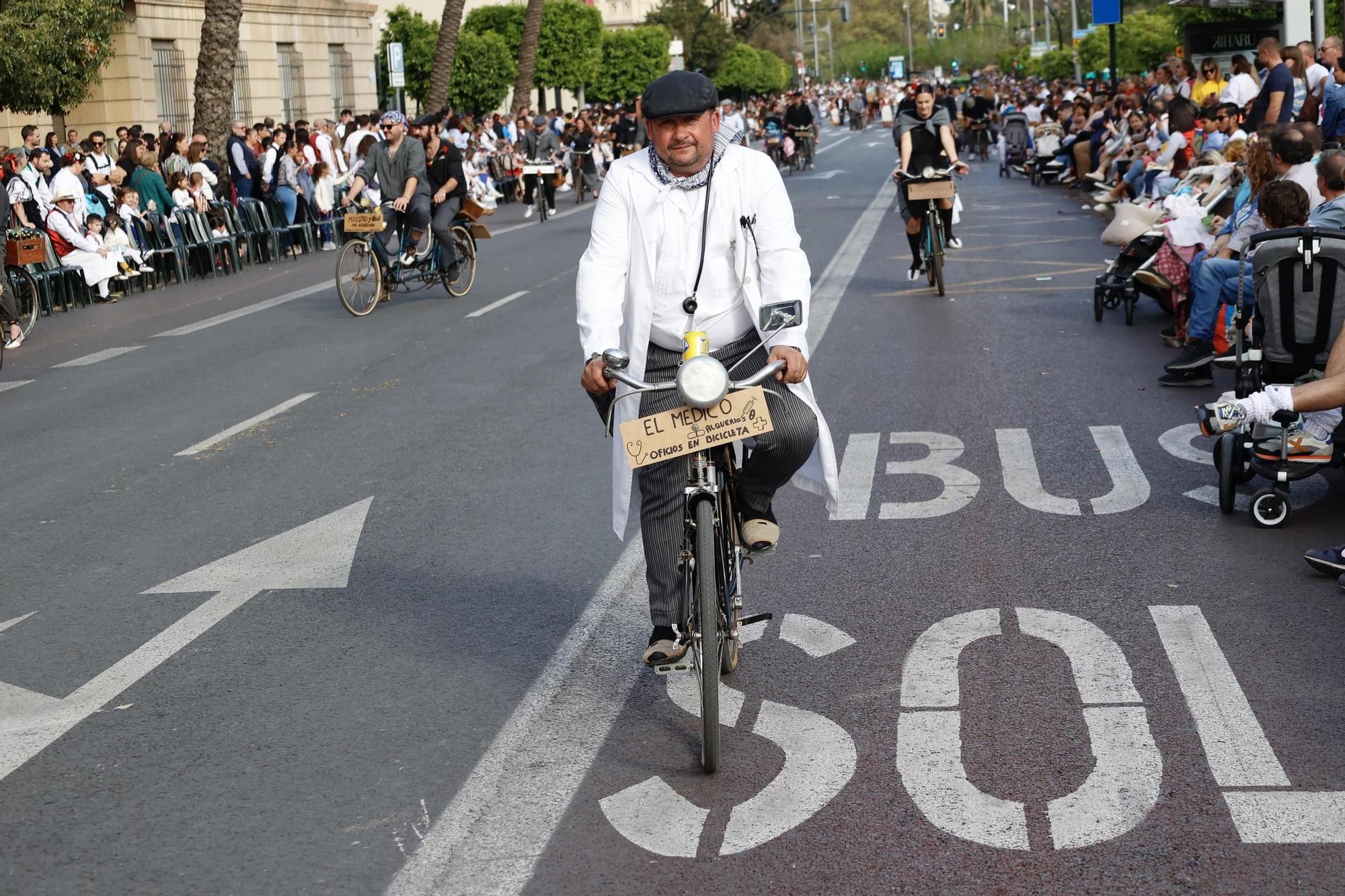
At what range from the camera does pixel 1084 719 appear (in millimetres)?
5105

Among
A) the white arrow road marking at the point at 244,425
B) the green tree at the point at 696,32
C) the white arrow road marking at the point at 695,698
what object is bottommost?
the white arrow road marking at the point at 695,698

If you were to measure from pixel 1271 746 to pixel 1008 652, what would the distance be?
109cm

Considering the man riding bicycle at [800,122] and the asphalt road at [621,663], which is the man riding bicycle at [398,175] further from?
the man riding bicycle at [800,122]

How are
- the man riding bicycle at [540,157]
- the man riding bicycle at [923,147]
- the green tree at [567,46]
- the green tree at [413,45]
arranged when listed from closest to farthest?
the man riding bicycle at [923,147]
the man riding bicycle at [540,157]
the green tree at [413,45]
the green tree at [567,46]

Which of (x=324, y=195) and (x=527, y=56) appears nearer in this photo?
(x=324, y=195)

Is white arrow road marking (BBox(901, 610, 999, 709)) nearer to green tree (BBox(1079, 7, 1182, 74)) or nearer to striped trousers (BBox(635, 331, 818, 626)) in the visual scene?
striped trousers (BBox(635, 331, 818, 626))

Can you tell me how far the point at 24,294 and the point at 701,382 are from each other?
1446cm

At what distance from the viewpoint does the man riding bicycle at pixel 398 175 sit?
16438mm

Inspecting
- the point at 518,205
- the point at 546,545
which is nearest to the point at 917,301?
the point at 546,545

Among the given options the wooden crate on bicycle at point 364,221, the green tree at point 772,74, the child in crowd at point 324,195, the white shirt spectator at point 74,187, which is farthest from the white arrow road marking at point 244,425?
the green tree at point 772,74

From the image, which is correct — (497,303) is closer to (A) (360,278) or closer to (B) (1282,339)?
(A) (360,278)

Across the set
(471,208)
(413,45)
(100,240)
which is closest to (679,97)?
(471,208)

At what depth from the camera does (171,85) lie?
38.5 metres

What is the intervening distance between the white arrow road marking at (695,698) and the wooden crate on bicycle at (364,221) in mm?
11167
